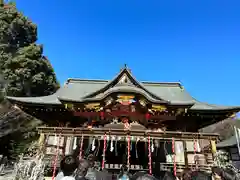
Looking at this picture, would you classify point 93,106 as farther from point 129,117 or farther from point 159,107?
point 159,107

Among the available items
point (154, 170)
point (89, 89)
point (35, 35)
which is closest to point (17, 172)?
point (154, 170)

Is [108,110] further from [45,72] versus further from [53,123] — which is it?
[45,72]

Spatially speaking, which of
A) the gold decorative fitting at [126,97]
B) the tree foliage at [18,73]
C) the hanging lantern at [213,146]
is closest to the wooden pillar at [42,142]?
the gold decorative fitting at [126,97]

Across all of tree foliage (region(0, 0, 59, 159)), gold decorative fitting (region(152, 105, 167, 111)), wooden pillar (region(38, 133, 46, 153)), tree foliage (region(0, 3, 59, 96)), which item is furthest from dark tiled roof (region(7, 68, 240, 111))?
tree foliage (region(0, 3, 59, 96))

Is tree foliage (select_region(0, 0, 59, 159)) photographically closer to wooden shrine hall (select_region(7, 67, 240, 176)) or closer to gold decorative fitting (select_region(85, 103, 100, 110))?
wooden shrine hall (select_region(7, 67, 240, 176))

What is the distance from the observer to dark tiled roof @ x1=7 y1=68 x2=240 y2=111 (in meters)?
8.06

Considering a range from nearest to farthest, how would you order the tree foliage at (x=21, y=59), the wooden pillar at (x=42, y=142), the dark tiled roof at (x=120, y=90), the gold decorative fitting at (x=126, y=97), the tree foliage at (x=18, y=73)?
the wooden pillar at (x=42, y=142) < the dark tiled roof at (x=120, y=90) < the gold decorative fitting at (x=126, y=97) < the tree foliage at (x=18, y=73) < the tree foliage at (x=21, y=59)

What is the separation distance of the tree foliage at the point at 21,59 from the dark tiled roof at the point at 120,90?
266 inches

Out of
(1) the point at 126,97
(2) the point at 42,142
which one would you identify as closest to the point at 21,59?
(2) the point at 42,142

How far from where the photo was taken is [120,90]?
7973 millimetres

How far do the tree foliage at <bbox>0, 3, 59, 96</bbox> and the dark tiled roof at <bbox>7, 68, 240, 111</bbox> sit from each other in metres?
6.75

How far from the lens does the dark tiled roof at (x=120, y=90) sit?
26.5 ft

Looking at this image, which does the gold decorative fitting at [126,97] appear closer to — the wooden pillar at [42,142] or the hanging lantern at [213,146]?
the wooden pillar at [42,142]

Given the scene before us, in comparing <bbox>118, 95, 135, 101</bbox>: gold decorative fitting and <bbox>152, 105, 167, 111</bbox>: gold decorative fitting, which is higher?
<bbox>118, 95, 135, 101</bbox>: gold decorative fitting
